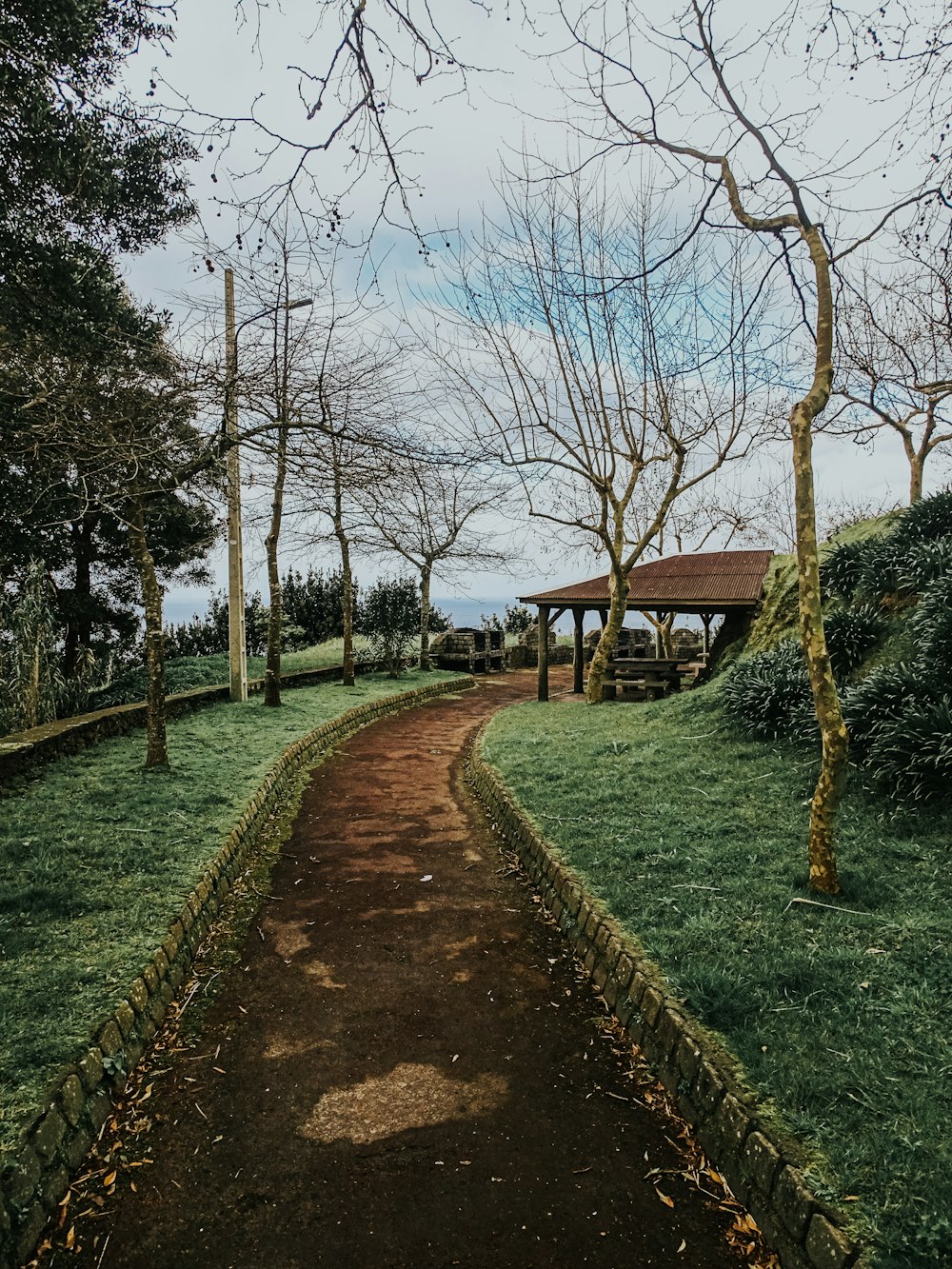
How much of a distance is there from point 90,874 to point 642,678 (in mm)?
12333

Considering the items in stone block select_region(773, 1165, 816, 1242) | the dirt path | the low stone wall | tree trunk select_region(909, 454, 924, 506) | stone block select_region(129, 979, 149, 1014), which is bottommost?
the dirt path

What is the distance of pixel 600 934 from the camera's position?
4.54 m

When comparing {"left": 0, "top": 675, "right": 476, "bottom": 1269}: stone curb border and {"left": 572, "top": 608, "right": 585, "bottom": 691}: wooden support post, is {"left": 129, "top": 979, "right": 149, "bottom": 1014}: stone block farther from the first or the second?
{"left": 572, "top": 608, "right": 585, "bottom": 691}: wooden support post

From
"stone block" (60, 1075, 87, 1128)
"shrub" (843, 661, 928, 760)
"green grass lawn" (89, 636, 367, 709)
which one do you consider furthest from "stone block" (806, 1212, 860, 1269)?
"green grass lawn" (89, 636, 367, 709)

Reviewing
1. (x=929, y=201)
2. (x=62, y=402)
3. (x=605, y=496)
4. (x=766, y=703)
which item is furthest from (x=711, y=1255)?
(x=605, y=496)

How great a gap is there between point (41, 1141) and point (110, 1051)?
64 cm

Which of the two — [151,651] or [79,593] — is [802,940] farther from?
[79,593]

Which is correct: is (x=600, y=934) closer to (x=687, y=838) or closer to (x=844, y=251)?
(x=687, y=838)

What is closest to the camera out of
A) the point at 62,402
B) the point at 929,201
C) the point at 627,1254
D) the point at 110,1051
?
the point at 627,1254

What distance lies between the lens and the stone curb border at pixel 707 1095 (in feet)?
8.02

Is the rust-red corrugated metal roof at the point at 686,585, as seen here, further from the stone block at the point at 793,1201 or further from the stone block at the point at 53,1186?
the stone block at the point at 53,1186

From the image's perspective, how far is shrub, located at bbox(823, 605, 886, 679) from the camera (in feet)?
28.0

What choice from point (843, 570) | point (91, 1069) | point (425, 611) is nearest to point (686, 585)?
point (843, 570)

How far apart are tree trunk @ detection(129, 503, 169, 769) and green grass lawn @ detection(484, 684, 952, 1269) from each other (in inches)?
155
